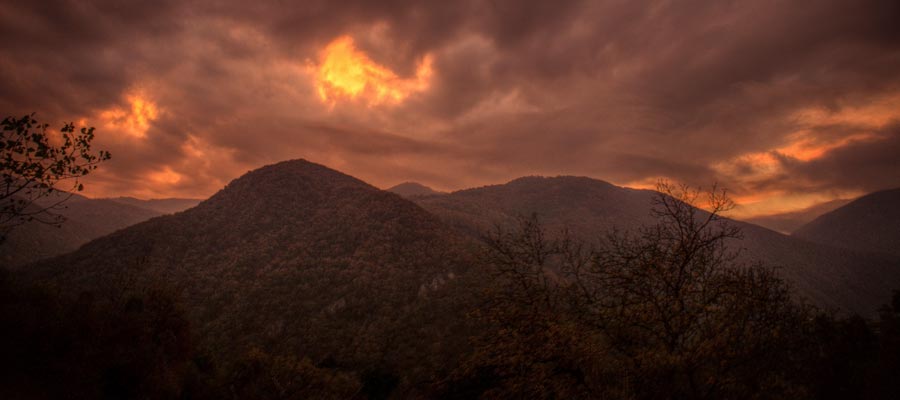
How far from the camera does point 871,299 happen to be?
509ft

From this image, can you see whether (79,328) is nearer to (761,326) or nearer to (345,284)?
(761,326)

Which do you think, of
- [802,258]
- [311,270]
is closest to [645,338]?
[311,270]

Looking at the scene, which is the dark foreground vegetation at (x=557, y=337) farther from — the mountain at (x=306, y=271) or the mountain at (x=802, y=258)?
the mountain at (x=802, y=258)

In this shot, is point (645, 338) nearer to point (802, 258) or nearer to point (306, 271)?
point (306, 271)

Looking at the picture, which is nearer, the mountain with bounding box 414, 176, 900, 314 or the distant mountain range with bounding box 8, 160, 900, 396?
the distant mountain range with bounding box 8, 160, 900, 396

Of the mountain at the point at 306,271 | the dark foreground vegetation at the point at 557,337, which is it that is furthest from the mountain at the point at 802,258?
the dark foreground vegetation at the point at 557,337

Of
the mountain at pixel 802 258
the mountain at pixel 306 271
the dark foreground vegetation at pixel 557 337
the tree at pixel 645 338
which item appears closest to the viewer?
the dark foreground vegetation at pixel 557 337

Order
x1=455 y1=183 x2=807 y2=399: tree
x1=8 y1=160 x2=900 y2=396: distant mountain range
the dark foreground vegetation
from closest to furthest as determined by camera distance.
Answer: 1. the dark foreground vegetation
2. x1=455 y1=183 x2=807 y2=399: tree
3. x1=8 y1=160 x2=900 y2=396: distant mountain range

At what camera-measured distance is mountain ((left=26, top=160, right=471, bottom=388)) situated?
184ft

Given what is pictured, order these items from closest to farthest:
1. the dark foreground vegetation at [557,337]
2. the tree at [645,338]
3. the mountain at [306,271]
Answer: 1. the dark foreground vegetation at [557,337]
2. the tree at [645,338]
3. the mountain at [306,271]

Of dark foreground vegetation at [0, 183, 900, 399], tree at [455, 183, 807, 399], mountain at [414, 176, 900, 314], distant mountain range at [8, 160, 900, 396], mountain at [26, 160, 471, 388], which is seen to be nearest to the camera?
dark foreground vegetation at [0, 183, 900, 399]

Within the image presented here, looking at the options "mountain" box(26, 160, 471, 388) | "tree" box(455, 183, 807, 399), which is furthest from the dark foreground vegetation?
"mountain" box(26, 160, 471, 388)

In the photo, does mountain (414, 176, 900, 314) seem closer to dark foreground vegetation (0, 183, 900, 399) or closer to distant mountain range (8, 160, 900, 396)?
distant mountain range (8, 160, 900, 396)

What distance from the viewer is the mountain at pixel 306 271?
56188mm
